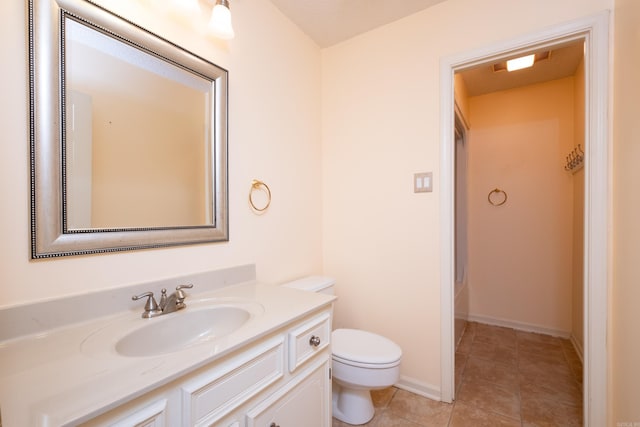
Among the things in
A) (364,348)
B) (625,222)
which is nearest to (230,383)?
(364,348)

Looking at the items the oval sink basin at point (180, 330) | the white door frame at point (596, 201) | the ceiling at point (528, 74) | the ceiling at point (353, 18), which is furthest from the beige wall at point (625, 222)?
the oval sink basin at point (180, 330)

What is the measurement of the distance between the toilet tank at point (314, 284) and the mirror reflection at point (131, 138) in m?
0.65

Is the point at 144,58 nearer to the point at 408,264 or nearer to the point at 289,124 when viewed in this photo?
the point at 289,124

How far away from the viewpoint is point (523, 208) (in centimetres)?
272

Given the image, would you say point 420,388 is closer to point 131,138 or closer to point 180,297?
point 180,297

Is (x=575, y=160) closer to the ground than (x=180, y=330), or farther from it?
farther from it

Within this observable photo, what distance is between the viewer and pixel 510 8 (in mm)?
1494

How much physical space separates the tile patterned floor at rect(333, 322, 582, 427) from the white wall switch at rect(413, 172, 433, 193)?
1292 millimetres

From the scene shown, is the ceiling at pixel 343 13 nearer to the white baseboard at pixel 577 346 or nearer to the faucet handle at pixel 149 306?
the faucet handle at pixel 149 306

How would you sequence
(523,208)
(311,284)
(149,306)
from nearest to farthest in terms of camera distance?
(149,306) → (311,284) → (523,208)

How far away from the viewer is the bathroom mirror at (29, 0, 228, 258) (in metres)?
0.85

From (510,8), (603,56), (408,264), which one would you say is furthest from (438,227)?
(510,8)

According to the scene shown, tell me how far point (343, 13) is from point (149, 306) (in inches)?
74.9

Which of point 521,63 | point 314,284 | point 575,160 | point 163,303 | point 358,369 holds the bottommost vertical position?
point 358,369
